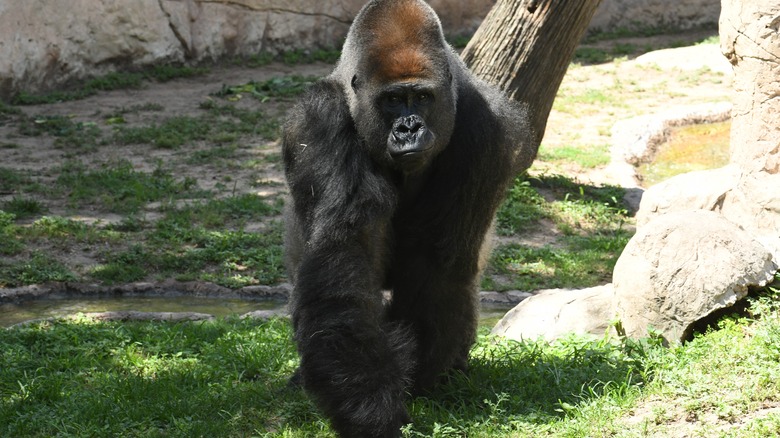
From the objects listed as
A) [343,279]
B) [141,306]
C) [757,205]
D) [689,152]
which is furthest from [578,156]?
[343,279]

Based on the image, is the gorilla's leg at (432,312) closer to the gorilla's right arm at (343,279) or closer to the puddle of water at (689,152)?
the gorilla's right arm at (343,279)

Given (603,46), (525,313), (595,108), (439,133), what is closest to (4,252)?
(525,313)

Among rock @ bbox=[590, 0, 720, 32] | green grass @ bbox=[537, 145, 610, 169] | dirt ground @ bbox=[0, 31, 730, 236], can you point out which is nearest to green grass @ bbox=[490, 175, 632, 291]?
dirt ground @ bbox=[0, 31, 730, 236]

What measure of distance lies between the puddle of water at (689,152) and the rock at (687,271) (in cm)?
588

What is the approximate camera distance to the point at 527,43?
9133 mm

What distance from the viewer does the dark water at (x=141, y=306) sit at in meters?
7.20

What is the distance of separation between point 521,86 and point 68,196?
4.48 metres

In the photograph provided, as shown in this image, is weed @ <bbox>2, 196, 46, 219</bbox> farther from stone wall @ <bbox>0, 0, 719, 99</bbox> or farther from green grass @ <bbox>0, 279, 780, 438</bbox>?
stone wall @ <bbox>0, 0, 719, 99</bbox>

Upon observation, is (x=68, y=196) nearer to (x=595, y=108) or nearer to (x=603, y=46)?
(x=595, y=108)

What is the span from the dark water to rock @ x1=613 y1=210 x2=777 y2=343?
203cm

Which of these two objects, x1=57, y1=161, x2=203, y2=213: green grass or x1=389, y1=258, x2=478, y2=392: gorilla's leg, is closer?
x1=389, y1=258, x2=478, y2=392: gorilla's leg

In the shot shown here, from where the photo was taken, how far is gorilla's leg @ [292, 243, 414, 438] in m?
4.01

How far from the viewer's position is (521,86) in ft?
30.6

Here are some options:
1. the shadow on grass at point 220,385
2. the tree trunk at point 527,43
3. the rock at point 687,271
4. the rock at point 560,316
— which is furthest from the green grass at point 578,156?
the rock at point 687,271
